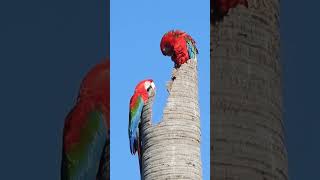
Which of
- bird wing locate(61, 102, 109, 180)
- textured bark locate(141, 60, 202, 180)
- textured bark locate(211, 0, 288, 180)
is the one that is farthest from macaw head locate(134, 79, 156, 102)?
textured bark locate(211, 0, 288, 180)

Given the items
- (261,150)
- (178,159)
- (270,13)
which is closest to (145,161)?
(178,159)

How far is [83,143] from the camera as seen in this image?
764cm

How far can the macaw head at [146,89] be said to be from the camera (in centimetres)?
740

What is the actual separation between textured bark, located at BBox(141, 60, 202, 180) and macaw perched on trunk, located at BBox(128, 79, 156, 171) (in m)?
0.06

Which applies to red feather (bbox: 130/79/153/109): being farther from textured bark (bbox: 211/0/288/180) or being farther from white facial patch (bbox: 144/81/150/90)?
textured bark (bbox: 211/0/288/180)

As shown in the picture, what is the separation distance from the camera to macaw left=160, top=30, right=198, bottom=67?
7.31 metres

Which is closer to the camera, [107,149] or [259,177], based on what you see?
[259,177]

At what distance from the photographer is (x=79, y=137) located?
769 cm

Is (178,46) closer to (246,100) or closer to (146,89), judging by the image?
(146,89)

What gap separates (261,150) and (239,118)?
0.70 feet

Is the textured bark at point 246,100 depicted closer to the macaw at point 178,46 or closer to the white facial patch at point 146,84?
the macaw at point 178,46

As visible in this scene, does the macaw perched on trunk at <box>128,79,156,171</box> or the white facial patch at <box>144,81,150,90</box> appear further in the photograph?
the white facial patch at <box>144,81,150,90</box>

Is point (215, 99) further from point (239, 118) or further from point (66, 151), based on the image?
point (66, 151)

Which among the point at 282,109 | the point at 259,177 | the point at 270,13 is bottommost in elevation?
the point at 259,177
